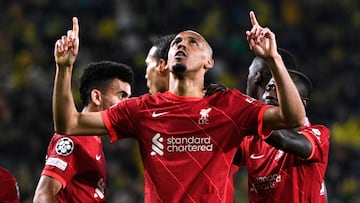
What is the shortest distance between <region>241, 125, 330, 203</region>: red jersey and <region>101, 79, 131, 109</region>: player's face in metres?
1.07

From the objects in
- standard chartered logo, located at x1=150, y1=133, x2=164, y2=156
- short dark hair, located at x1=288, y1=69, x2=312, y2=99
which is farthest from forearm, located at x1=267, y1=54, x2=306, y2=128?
short dark hair, located at x1=288, y1=69, x2=312, y2=99

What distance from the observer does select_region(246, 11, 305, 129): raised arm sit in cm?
530

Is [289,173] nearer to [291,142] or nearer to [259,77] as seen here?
[291,142]

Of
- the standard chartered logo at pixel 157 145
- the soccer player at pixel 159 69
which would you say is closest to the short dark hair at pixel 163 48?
the soccer player at pixel 159 69

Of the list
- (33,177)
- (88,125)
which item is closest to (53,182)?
(88,125)

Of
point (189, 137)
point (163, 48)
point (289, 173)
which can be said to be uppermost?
point (163, 48)

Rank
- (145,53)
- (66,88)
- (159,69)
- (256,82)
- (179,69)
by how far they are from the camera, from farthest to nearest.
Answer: (145,53) → (159,69) → (256,82) → (179,69) → (66,88)

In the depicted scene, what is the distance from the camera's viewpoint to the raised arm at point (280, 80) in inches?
209

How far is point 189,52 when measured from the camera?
583cm

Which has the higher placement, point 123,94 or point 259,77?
point 259,77

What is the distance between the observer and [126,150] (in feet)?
37.9

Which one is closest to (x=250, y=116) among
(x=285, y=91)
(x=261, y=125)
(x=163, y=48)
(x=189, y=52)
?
(x=261, y=125)

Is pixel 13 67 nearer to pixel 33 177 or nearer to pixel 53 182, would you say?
pixel 33 177

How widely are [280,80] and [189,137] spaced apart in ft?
2.08
